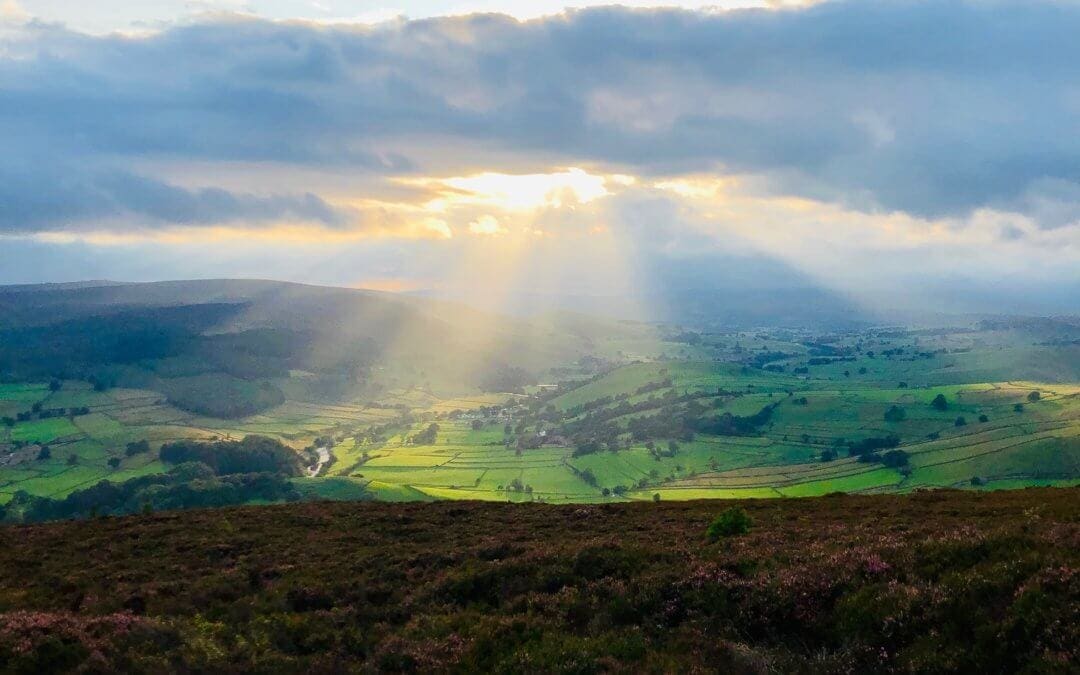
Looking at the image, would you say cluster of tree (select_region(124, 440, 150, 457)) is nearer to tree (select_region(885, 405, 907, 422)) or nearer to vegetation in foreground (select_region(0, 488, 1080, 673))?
vegetation in foreground (select_region(0, 488, 1080, 673))

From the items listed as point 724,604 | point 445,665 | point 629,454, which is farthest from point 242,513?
point 629,454

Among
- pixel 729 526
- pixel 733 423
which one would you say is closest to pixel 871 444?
pixel 733 423

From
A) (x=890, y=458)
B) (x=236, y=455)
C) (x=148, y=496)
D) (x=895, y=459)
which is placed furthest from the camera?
(x=236, y=455)

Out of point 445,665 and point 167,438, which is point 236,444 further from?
point 445,665

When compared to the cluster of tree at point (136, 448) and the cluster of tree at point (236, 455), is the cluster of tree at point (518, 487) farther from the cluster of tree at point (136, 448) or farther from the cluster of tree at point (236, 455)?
the cluster of tree at point (136, 448)

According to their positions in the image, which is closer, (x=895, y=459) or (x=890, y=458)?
(x=895, y=459)

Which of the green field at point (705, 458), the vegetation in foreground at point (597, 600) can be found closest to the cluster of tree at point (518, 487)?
the green field at point (705, 458)

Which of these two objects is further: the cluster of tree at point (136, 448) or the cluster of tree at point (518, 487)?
the cluster of tree at point (136, 448)

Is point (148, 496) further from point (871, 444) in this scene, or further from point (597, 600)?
Answer: point (871, 444)
